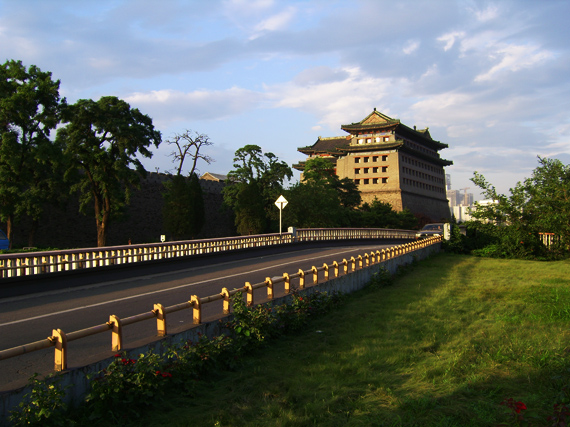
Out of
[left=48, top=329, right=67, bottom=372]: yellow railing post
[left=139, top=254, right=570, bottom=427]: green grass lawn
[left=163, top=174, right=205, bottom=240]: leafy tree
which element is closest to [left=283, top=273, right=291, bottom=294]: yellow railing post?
[left=139, top=254, right=570, bottom=427]: green grass lawn

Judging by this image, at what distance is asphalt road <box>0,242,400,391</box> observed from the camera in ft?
22.3

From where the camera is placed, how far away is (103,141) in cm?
3403

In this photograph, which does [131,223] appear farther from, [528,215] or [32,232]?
[528,215]

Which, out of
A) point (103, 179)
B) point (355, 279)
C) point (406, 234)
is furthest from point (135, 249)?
point (406, 234)

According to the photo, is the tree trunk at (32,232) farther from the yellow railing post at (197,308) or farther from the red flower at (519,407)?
the red flower at (519,407)

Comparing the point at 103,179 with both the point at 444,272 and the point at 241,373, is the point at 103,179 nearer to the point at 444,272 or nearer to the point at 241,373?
the point at 444,272

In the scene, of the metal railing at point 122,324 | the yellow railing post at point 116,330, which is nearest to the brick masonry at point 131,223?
the metal railing at point 122,324

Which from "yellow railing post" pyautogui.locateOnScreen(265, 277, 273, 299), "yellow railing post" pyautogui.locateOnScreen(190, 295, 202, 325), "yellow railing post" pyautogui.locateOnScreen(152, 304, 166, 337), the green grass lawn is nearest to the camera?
the green grass lawn

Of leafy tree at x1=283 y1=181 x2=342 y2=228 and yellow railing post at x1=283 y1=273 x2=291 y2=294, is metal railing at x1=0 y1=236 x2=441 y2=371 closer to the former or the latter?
yellow railing post at x1=283 y1=273 x2=291 y2=294

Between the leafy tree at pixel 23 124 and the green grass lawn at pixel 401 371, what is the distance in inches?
919

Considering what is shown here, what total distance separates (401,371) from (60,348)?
4921 mm

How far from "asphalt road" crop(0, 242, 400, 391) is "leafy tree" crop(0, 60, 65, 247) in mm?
14958

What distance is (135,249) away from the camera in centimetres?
1695

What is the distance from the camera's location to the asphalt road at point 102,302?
679 cm
